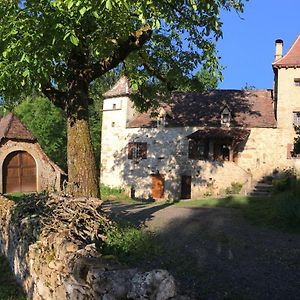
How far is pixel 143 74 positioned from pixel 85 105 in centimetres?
297

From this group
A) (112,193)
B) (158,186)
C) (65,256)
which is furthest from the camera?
(112,193)

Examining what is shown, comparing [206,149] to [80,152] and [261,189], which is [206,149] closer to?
[261,189]

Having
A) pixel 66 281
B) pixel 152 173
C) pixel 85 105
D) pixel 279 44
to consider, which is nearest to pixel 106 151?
pixel 152 173

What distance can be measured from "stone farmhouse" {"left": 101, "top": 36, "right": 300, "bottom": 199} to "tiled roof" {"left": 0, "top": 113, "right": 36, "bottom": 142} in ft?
22.1

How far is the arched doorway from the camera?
30.6 m

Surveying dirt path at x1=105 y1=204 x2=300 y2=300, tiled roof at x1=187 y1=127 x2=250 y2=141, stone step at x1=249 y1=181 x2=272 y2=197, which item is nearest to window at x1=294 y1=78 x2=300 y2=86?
tiled roof at x1=187 y1=127 x2=250 y2=141

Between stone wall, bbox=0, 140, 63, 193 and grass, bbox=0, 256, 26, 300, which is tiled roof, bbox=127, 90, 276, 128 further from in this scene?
grass, bbox=0, 256, 26, 300

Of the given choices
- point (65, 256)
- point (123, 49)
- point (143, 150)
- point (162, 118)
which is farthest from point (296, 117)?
point (65, 256)

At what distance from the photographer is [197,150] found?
99.8 ft

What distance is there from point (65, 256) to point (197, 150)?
25.2 m

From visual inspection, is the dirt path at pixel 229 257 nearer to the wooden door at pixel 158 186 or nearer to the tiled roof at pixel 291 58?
the wooden door at pixel 158 186

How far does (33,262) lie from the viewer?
24.2ft

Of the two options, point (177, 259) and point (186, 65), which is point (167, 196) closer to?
point (186, 65)

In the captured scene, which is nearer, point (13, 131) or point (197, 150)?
point (13, 131)
